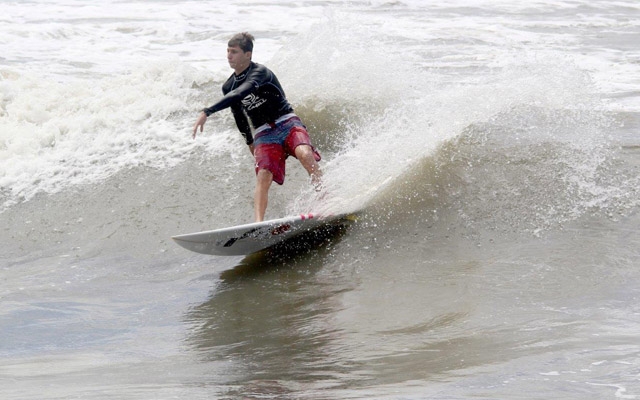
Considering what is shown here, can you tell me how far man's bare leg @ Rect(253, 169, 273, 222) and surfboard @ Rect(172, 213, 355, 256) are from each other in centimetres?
19

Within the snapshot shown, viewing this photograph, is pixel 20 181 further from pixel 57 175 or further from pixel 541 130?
pixel 541 130

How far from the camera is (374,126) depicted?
8.13 meters

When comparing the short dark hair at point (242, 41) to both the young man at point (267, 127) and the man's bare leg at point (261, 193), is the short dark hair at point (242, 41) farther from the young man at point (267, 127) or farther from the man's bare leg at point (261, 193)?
the man's bare leg at point (261, 193)

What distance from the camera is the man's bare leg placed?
6582 millimetres

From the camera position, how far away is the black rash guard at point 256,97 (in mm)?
6469

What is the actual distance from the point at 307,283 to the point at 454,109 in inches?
97.6

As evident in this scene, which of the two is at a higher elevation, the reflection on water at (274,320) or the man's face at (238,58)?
the man's face at (238,58)

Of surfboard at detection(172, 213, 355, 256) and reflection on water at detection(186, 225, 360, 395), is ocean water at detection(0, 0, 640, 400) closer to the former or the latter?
reflection on water at detection(186, 225, 360, 395)

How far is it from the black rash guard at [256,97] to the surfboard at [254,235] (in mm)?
859

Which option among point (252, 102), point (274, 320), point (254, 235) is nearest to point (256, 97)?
point (252, 102)

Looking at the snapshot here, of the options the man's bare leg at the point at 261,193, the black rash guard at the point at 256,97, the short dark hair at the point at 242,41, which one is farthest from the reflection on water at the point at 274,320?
the short dark hair at the point at 242,41

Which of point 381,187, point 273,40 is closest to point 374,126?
point 381,187

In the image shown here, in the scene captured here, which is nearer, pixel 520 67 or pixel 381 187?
pixel 381 187

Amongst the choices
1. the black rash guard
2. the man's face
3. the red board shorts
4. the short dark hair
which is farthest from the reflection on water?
the short dark hair
